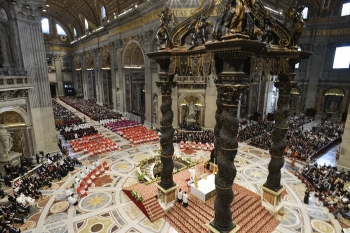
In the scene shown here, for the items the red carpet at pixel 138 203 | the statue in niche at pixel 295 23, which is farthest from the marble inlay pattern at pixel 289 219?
the statue in niche at pixel 295 23

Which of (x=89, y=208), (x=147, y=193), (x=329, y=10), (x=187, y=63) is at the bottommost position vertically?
(x=89, y=208)

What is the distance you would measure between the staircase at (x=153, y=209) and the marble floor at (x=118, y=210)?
188mm

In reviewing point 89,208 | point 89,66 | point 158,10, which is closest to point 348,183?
point 89,208

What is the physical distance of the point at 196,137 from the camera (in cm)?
1695

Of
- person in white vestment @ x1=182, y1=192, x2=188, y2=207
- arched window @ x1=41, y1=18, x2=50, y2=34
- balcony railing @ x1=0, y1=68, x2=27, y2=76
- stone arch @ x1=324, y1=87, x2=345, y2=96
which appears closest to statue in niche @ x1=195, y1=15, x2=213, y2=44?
person in white vestment @ x1=182, y1=192, x2=188, y2=207

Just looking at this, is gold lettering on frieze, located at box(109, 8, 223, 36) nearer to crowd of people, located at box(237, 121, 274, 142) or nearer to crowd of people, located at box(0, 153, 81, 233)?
crowd of people, located at box(237, 121, 274, 142)

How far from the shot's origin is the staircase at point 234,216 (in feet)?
23.4

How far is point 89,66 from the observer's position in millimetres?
40344

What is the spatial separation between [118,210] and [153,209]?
5.30 feet

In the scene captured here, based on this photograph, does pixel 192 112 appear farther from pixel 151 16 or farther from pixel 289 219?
pixel 289 219

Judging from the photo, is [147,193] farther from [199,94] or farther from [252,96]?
[252,96]

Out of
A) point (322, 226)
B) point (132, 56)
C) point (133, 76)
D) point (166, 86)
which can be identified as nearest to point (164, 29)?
point (166, 86)

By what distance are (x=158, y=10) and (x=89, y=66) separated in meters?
26.9

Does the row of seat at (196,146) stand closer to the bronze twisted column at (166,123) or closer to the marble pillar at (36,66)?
the bronze twisted column at (166,123)
